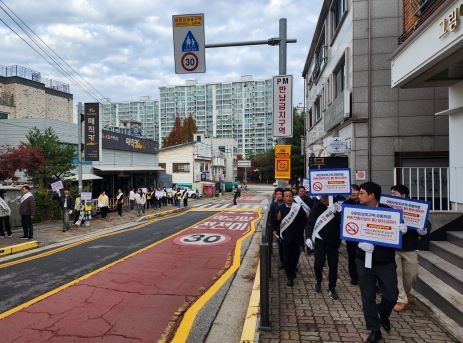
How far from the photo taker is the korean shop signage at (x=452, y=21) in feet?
20.9

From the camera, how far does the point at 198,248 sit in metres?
11.8

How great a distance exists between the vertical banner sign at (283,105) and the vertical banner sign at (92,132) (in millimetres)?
14067

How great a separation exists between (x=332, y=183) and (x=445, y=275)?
228 centimetres

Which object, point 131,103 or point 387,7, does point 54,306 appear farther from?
point 131,103

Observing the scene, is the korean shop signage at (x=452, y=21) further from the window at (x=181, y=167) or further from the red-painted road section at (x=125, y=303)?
the window at (x=181, y=167)

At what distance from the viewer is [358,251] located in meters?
4.96

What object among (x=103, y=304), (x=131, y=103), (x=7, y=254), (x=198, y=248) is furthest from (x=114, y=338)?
(x=131, y=103)

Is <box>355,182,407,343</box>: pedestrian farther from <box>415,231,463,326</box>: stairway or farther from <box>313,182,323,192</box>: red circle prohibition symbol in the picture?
<box>313,182,323,192</box>: red circle prohibition symbol

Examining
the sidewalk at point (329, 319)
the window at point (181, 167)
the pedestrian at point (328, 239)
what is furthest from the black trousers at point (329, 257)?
the window at point (181, 167)

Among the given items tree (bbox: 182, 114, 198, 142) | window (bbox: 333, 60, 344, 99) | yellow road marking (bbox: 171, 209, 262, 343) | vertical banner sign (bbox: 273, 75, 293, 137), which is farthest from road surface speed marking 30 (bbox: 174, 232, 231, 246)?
tree (bbox: 182, 114, 198, 142)

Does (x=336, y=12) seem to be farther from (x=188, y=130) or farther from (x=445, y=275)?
(x=188, y=130)

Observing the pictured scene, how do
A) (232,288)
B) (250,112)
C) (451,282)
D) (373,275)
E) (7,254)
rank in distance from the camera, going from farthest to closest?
1. (250,112)
2. (7,254)
3. (232,288)
4. (451,282)
5. (373,275)

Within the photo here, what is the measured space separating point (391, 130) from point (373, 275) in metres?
10.6

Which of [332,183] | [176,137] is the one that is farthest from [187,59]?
[176,137]
